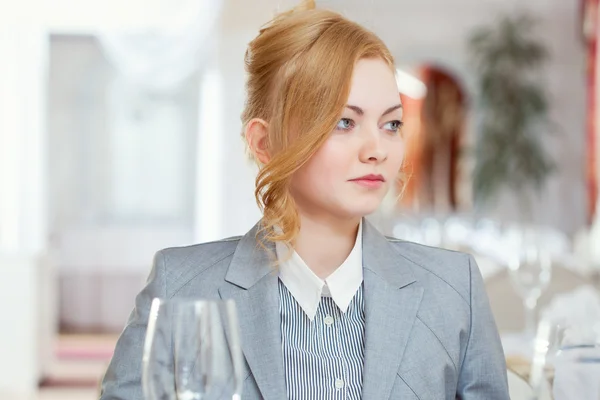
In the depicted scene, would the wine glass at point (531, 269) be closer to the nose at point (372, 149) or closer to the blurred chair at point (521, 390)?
the blurred chair at point (521, 390)

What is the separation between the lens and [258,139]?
161 cm

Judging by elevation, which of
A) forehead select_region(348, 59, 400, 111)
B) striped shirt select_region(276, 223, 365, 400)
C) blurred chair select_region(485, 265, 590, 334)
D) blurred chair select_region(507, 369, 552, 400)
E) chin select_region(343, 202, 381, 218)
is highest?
forehead select_region(348, 59, 400, 111)

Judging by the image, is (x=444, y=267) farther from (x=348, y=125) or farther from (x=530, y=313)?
(x=530, y=313)

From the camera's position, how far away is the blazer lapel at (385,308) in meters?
1.49

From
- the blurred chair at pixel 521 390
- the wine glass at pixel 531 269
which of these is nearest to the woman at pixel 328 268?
the blurred chair at pixel 521 390

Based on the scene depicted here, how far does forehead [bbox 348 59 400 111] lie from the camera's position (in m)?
1.46

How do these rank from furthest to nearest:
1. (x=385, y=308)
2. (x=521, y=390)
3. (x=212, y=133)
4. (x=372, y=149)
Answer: (x=212, y=133) < (x=521, y=390) < (x=385, y=308) < (x=372, y=149)

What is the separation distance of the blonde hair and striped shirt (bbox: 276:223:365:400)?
2.8 inches

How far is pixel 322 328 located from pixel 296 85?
36cm

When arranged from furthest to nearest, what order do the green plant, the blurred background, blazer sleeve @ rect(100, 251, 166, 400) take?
1. the green plant
2. the blurred background
3. blazer sleeve @ rect(100, 251, 166, 400)

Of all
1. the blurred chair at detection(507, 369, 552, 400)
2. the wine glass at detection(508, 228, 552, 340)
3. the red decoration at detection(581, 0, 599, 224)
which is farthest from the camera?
the red decoration at detection(581, 0, 599, 224)

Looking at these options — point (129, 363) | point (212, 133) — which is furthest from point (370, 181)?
point (212, 133)

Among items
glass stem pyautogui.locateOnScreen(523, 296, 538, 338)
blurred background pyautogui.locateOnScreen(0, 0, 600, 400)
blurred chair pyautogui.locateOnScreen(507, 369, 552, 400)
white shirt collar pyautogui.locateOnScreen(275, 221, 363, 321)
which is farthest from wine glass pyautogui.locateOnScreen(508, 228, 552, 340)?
blurred background pyautogui.locateOnScreen(0, 0, 600, 400)

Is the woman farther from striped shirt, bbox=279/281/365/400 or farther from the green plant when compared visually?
the green plant
